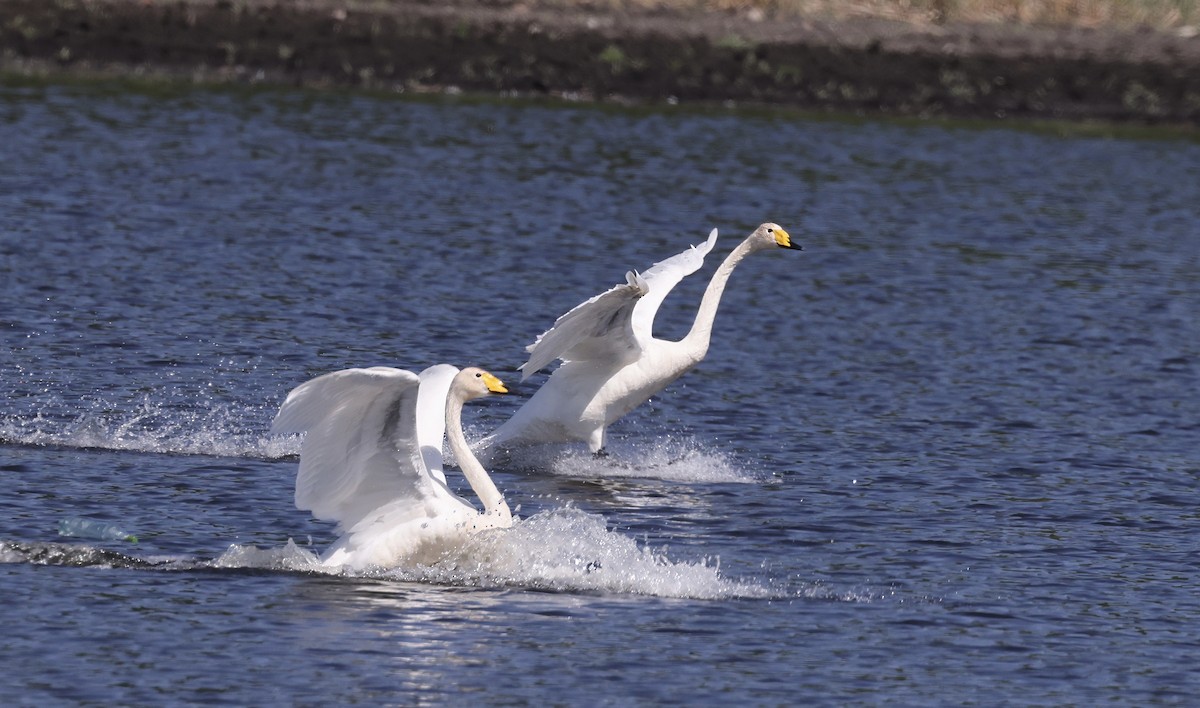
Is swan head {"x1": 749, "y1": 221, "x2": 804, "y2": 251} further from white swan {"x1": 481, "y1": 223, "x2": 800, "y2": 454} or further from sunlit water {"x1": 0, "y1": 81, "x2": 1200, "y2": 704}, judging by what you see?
sunlit water {"x1": 0, "y1": 81, "x2": 1200, "y2": 704}

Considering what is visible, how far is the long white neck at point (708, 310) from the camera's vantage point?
13.1 meters

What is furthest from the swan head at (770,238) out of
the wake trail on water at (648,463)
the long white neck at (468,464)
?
the long white neck at (468,464)

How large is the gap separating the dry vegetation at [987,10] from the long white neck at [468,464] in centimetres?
2365

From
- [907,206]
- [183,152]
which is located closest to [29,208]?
[183,152]

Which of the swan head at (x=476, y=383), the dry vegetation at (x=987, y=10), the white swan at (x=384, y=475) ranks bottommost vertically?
the white swan at (x=384, y=475)

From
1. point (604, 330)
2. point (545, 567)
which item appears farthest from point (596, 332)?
point (545, 567)

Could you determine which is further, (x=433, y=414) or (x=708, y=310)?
(x=708, y=310)

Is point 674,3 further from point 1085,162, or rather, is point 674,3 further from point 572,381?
point 572,381

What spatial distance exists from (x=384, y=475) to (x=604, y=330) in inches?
117

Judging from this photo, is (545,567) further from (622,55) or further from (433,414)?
(622,55)

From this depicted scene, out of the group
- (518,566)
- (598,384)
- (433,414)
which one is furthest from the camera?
(598,384)

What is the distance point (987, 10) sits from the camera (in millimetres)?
34344

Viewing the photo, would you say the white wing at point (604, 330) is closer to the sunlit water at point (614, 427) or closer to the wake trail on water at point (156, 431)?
the sunlit water at point (614, 427)

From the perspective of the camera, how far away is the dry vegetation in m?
33.5
